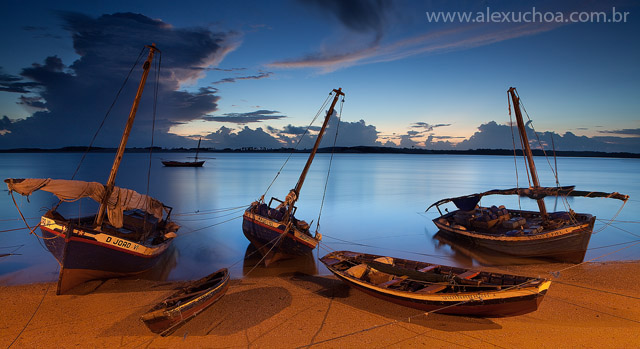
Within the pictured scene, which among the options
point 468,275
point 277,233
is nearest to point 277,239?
point 277,233

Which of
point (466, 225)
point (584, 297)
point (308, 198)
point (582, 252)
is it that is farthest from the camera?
point (308, 198)

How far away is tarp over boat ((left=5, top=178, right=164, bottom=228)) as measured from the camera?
39.0 ft

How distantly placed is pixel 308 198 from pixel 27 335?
35458mm

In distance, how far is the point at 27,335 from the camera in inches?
376

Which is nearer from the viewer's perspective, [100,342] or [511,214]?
[100,342]

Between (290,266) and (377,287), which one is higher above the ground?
(377,287)

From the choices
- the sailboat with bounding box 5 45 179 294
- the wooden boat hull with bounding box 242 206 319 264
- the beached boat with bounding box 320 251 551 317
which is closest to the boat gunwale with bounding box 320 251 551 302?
the beached boat with bounding box 320 251 551 317

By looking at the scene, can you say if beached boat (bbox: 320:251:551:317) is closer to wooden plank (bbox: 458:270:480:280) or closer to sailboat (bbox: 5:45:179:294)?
wooden plank (bbox: 458:270:480:280)

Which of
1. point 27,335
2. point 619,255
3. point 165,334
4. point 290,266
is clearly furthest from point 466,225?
point 27,335

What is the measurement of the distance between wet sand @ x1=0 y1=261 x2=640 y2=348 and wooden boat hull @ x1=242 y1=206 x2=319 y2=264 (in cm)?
264

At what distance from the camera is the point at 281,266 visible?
16.2 metres

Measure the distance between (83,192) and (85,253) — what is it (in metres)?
2.51

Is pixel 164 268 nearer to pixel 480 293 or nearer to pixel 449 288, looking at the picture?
pixel 449 288

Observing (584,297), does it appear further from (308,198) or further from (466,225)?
(308,198)
